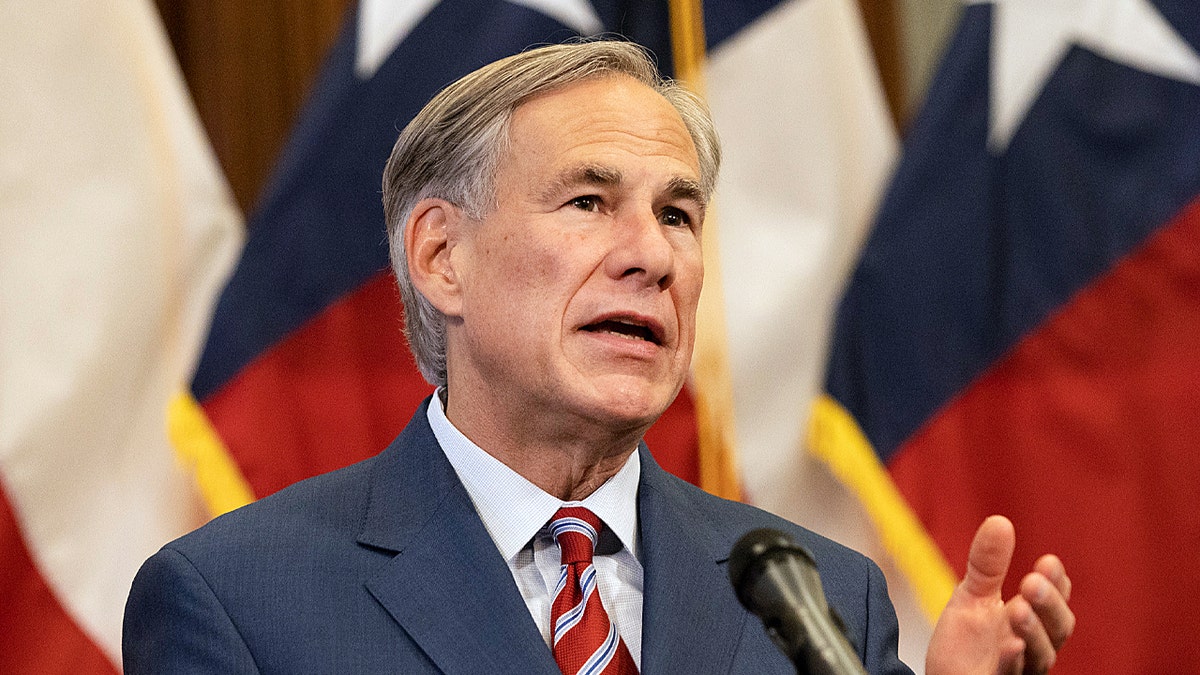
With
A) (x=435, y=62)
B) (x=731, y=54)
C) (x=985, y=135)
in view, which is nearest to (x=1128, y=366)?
(x=985, y=135)

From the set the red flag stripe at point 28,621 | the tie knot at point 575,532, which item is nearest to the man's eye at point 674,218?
the tie knot at point 575,532

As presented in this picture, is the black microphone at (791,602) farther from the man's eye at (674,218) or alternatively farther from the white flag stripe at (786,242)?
the white flag stripe at (786,242)

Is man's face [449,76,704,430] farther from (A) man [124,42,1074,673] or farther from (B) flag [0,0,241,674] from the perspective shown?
(B) flag [0,0,241,674]

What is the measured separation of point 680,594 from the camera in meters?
1.55

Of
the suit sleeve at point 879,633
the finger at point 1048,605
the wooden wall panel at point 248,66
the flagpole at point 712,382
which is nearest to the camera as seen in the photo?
→ the finger at point 1048,605

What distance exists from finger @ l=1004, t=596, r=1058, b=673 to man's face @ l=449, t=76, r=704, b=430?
0.48 meters

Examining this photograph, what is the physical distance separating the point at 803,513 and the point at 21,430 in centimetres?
167

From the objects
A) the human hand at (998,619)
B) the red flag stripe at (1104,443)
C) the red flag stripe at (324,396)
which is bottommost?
the red flag stripe at (1104,443)

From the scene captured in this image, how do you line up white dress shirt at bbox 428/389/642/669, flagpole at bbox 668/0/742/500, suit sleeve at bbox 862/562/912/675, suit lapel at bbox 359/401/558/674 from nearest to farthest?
1. suit lapel at bbox 359/401/558/674
2. white dress shirt at bbox 428/389/642/669
3. suit sleeve at bbox 862/562/912/675
4. flagpole at bbox 668/0/742/500

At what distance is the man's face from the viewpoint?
5.12ft

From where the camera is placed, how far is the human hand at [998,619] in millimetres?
1309

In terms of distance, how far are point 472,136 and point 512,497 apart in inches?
19.6

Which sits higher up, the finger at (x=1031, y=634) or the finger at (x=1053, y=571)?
the finger at (x=1053, y=571)

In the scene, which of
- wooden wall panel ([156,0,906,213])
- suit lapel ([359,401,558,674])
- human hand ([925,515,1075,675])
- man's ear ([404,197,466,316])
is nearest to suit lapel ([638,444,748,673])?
suit lapel ([359,401,558,674])
